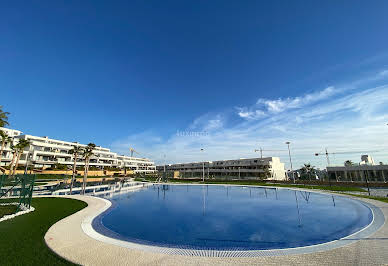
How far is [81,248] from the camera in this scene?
7.21 metres

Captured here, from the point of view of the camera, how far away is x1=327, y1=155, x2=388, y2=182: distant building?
39.9 metres

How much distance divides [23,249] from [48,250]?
952 mm

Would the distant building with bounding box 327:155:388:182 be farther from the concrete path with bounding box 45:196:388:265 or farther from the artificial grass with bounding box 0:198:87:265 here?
the artificial grass with bounding box 0:198:87:265

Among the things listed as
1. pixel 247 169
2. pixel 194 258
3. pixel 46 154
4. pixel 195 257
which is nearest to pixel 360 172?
pixel 247 169

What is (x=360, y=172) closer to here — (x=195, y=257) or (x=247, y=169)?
(x=247, y=169)

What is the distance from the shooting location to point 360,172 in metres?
44.2

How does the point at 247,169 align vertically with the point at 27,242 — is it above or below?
above

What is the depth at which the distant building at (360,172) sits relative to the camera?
39853 mm

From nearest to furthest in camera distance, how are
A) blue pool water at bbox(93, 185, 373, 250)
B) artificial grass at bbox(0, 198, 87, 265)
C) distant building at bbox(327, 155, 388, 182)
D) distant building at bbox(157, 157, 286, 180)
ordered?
artificial grass at bbox(0, 198, 87, 265)
blue pool water at bbox(93, 185, 373, 250)
distant building at bbox(327, 155, 388, 182)
distant building at bbox(157, 157, 286, 180)

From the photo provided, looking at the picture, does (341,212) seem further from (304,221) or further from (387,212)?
(304,221)

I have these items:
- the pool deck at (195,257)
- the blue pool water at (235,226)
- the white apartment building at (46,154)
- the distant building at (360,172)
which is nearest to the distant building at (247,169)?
the distant building at (360,172)

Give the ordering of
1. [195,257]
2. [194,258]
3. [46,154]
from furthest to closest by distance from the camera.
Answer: [46,154] → [195,257] → [194,258]

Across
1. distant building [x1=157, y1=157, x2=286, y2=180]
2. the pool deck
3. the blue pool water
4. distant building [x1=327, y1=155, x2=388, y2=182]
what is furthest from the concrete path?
distant building [x1=157, y1=157, x2=286, y2=180]

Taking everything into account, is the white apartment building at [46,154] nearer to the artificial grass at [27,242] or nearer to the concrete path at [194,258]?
the artificial grass at [27,242]
